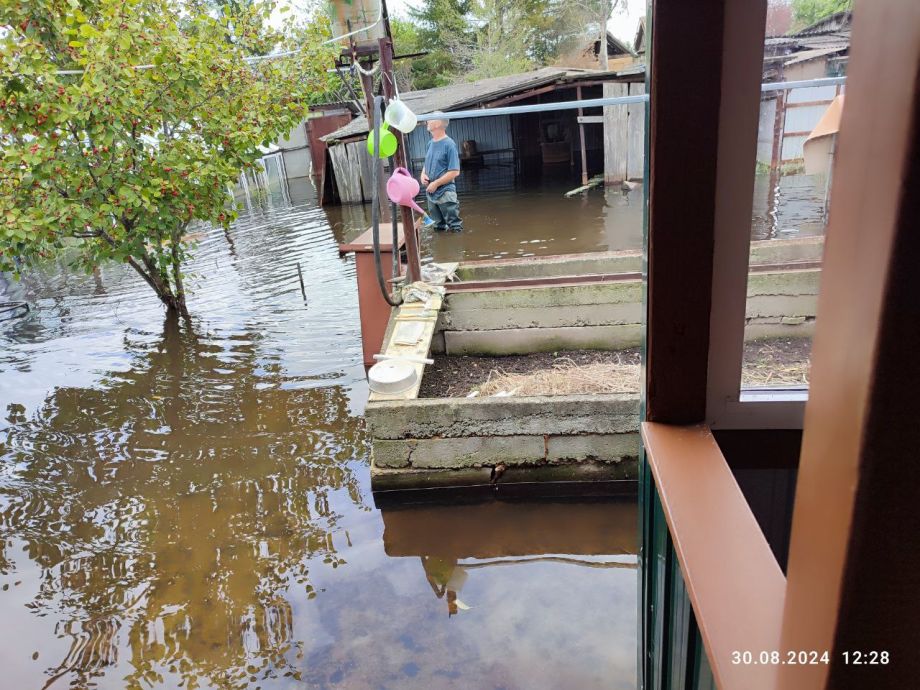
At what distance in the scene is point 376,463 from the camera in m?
4.02

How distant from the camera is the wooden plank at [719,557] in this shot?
0.90 m

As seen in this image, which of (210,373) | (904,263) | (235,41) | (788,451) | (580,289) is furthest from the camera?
(235,41)

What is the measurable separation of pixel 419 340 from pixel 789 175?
362 centimetres

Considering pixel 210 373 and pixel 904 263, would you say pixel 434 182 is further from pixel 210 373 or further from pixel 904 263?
pixel 904 263

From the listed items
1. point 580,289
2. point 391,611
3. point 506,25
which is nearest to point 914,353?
point 391,611

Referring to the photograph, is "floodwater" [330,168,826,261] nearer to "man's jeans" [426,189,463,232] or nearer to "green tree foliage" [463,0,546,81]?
"man's jeans" [426,189,463,232]

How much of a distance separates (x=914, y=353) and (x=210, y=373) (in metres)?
6.40

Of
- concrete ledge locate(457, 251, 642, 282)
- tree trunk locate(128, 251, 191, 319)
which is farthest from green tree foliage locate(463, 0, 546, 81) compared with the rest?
concrete ledge locate(457, 251, 642, 282)

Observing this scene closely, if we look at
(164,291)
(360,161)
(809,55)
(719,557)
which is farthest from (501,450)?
(360,161)

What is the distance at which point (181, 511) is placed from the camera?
4.07 metres

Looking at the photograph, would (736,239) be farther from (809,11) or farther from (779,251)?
(809,11)

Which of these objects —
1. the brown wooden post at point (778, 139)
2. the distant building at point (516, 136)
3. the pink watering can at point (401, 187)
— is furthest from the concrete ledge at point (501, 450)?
the distant building at point (516, 136)

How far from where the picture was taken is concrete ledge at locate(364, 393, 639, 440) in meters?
3.82

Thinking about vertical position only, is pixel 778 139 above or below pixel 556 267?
above
